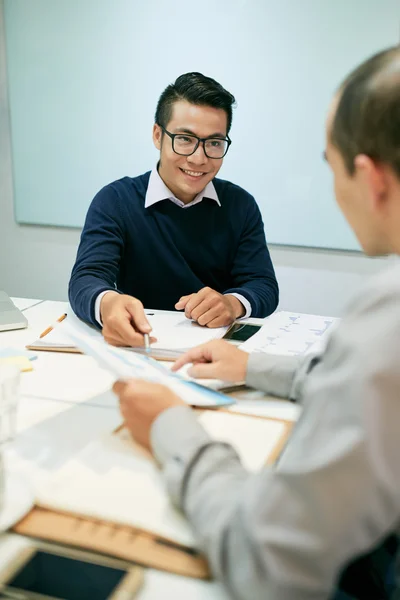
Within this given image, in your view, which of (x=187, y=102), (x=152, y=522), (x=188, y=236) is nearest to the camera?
(x=152, y=522)

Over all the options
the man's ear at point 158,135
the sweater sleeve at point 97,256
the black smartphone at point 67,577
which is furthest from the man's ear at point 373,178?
the man's ear at point 158,135

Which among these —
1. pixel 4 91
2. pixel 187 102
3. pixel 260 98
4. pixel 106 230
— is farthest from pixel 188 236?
pixel 4 91

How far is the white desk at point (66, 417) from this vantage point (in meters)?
0.52

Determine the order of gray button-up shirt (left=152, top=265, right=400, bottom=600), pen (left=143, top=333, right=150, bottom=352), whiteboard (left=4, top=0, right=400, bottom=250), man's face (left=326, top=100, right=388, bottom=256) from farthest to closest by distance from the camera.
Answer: whiteboard (left=4, top=0, right=400, bottom=250) → pen (left=143, top=333, right=150, bottom=352) → man's face (left=326, top=100, right=388, bottom=256) → gray button-up shirt (left=152, top=265, right=400, bottom=600)

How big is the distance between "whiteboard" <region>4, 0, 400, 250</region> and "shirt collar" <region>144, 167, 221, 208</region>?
2.55 ft

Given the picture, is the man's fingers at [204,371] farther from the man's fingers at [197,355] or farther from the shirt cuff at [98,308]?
the shirt cuff at [98,308]

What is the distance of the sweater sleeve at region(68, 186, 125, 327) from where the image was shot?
1393mm

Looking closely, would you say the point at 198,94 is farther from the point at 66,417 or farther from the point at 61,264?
the point at 61,264

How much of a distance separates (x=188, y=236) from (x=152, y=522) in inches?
49.8

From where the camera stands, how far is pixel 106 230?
167 cm

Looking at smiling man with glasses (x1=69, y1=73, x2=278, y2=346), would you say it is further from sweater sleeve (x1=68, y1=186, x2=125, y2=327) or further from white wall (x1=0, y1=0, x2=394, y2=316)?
white wall (x1=0, y1=0, x2=394, y2=316)

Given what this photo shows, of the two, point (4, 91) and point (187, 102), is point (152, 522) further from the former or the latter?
point (4, 91)

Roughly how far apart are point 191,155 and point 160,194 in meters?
0.17

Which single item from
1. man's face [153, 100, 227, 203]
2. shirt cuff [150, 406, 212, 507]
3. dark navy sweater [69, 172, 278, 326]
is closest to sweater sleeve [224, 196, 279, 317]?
dark navy sweater [69, 172, 278, 326]
